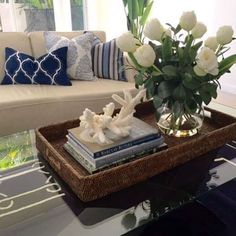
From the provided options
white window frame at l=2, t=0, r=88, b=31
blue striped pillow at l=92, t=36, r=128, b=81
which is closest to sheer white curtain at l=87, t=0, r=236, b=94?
white window frame at l=2, t=0, r=88, b=31

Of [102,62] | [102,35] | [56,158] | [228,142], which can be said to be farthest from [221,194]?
[102,35]

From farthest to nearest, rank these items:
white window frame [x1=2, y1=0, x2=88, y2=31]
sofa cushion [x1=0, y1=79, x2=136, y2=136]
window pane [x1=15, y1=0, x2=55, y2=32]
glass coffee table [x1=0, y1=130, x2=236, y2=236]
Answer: white window frame [x1=2, y1=0, x2=88, y2=31] < window pane [x1=15, y1=0, x2=55, y2=32] < sofa cushion [x1=0, y1=79, x2=136, y2=136] < glass coffee table [x1=0, y1=130, x2=236, y2=236]

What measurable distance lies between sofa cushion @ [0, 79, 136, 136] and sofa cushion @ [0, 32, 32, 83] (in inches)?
9.0

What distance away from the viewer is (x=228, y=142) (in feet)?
3.92

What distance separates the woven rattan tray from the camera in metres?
0.87

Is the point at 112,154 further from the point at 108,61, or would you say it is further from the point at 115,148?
the point at 108,61

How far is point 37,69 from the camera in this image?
207 centimetres

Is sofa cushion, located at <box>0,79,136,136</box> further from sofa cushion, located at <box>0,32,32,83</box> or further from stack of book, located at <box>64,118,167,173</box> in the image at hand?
stack of book, located at <box>64,118,167,173</box>

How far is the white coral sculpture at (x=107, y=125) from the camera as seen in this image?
948mm

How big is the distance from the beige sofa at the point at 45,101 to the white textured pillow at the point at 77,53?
8 centimetres

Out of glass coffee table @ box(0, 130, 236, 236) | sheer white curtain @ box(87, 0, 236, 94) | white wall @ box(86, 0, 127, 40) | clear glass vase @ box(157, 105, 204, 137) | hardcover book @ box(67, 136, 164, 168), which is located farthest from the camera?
white wall @ box(86, 0, 127, 40)

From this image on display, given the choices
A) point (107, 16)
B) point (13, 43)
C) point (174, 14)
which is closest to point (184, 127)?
point (13, 43)

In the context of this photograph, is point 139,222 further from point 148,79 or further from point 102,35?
point 102,35

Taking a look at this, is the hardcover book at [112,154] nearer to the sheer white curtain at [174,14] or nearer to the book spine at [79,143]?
the book spine at [79,143]
